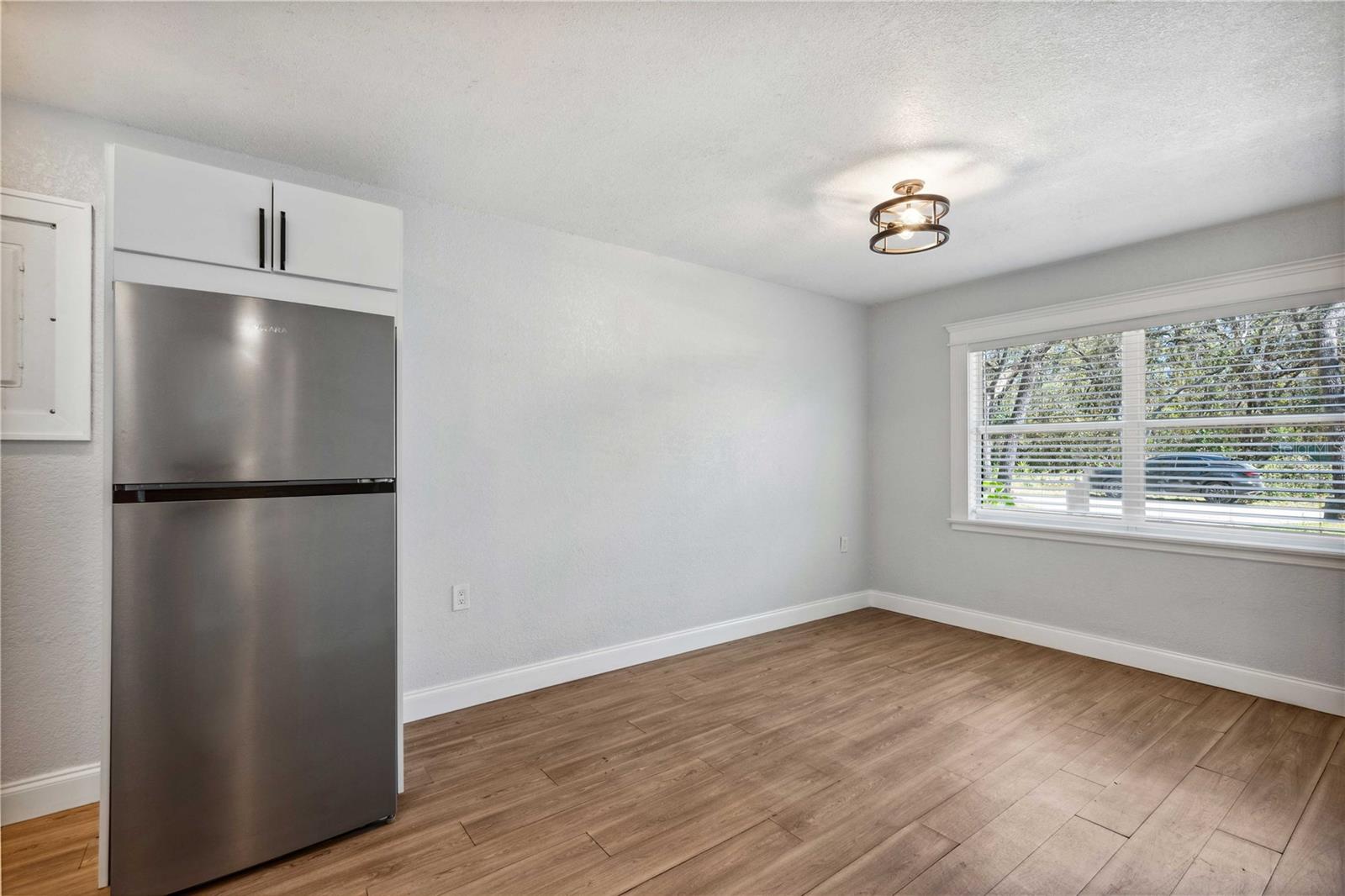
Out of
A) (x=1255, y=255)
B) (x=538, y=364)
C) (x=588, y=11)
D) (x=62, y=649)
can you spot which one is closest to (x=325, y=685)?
(x=62, y=649)

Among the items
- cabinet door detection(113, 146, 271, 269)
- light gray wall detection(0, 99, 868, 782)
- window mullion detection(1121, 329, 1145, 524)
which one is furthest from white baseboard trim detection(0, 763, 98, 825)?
window mullion detection(1121, 329, 1145, 524)

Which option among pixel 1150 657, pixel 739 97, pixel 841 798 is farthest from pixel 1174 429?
pixel 739 97

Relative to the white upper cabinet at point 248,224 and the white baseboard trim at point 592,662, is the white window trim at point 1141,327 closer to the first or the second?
the white baseboard trim at point 592,662

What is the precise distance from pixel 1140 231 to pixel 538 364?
3460 millimetres

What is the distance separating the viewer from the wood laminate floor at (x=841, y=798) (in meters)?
1.79

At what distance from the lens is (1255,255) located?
123 inches

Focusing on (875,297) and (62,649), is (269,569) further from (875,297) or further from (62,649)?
(875,297)

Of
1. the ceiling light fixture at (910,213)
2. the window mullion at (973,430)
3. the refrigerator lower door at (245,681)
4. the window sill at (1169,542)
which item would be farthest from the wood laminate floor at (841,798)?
the ceiling light fixture at (910,213)

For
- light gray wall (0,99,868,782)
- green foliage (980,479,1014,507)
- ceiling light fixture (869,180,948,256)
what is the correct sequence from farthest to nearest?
green foliage (980,479,1014,507) → ceiling light fixture (869,180,948,256) → light gray wall (0,99,868,782)

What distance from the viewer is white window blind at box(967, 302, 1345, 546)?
9.84 ft

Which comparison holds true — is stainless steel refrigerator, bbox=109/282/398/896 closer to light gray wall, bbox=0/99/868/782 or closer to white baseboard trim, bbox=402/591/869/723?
white baseboard trim, bbox=402/591/869/723

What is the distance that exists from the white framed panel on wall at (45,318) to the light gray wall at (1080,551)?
4.80 m

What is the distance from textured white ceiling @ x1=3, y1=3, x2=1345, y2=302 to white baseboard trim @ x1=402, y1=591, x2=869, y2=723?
7.73 feet

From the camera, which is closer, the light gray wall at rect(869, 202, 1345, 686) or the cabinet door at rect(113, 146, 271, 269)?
the cabinet door at rect(113, 146, 271, 269)
